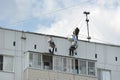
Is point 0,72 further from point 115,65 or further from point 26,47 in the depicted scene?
point 115,65

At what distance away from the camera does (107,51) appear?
52.1 m

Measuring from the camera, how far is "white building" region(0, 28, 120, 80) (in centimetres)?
4709

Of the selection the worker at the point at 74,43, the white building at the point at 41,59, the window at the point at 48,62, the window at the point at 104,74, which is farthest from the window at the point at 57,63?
the window at the point at 104,74

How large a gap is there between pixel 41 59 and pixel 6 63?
2.88 m

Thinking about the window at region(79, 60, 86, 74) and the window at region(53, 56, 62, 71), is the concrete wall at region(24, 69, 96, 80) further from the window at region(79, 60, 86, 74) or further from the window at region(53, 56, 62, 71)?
the window at region(79, 60, 86, 74)

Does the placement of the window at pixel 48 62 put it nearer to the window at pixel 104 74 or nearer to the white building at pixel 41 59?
the white building at pixel 41 59

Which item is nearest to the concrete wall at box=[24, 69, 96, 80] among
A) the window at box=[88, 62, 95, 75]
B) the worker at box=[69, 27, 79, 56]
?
the window at box=[88, 62, 95, 75]

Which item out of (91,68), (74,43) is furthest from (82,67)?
(74,43)

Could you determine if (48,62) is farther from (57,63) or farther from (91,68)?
(91,68)

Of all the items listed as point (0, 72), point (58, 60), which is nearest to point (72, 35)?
point (58, 60)

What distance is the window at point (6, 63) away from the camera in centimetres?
4725

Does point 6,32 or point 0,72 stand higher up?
point 6,32

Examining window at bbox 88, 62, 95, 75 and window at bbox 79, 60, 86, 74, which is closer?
window at bbox 79, 60, 86, 74

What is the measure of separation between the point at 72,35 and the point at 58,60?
2691 mm
